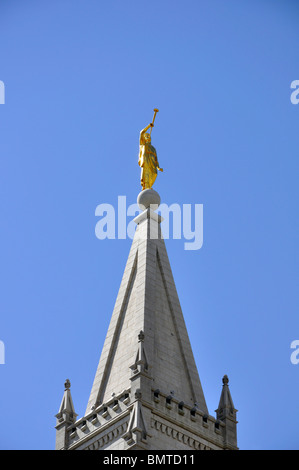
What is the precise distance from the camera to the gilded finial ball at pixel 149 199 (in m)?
87.8

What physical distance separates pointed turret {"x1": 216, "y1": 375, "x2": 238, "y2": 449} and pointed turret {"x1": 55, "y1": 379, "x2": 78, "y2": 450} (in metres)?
7.33

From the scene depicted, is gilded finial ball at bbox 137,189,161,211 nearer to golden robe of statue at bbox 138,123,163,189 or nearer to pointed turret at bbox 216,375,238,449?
golden robe of statue at bbox 138,123,163,189

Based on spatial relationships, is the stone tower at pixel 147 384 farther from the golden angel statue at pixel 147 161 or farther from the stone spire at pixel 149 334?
A: the golden angel statue at pixel 147 161

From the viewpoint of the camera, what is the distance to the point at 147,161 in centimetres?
8969

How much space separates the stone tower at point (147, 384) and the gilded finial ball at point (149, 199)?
1.46 metres

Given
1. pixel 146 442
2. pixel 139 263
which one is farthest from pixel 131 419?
pixel 139 263

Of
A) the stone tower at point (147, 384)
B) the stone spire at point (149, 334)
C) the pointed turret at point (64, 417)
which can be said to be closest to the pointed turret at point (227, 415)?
the stone tower at point (147, 384)

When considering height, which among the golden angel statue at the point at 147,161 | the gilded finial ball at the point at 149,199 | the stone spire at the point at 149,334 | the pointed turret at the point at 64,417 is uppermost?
the golden angel statue at the point at 147,161

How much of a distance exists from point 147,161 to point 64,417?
17.0 meters

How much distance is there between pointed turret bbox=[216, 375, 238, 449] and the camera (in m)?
78.9

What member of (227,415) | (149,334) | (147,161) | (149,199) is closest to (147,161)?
(147,161)

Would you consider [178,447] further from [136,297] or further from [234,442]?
[136,297]

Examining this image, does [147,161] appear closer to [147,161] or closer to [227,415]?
[147,161]

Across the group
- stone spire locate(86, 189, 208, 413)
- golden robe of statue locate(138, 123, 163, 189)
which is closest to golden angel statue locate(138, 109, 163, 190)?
golden robe of statue locate(138, 123, 163, 189)
